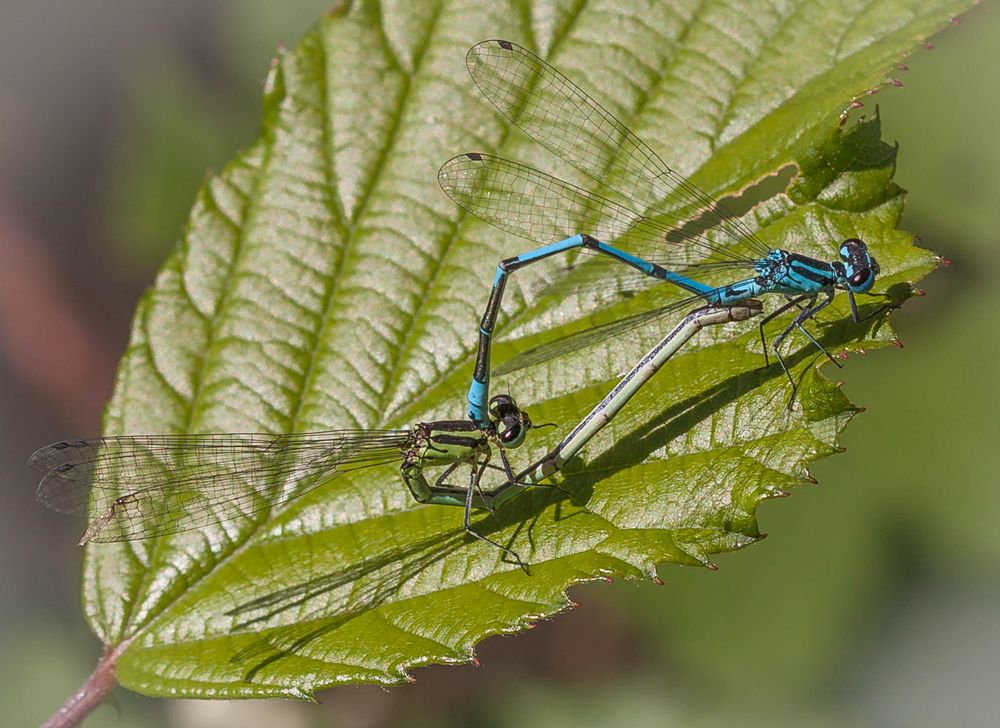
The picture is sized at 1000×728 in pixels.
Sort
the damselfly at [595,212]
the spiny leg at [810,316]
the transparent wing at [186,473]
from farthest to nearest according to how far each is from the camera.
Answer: the transparent wing at [186,473], the damselfly at [595,212], the spiny leg at [810,316]

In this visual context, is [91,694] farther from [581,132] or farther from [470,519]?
[581,132]

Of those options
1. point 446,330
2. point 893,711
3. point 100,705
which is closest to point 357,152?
point 446,330

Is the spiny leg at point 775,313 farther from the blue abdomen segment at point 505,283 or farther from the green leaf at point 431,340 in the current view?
the blue abdomen segment at point 505,283

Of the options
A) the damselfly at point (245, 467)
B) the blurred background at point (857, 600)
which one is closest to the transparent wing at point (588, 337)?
the damselfly at point (245, 467)

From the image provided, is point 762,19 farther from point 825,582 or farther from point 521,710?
point 521,710

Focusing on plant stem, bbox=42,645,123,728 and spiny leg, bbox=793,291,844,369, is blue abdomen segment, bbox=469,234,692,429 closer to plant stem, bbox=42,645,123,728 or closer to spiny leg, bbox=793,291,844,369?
spiny leg, bbox=793,291,844,369

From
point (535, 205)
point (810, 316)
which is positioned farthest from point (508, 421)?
point (810, 316)

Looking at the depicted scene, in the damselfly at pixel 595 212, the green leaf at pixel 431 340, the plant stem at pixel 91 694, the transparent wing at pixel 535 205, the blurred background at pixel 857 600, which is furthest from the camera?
the blurred background at pixel 857 600
